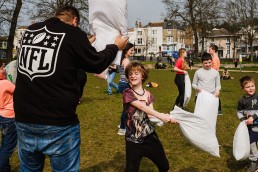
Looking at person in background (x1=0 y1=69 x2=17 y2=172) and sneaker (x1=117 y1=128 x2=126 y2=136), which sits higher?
person in background (x1=0 y1=69 x2=17 y2=172)

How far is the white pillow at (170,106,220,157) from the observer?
3815mm

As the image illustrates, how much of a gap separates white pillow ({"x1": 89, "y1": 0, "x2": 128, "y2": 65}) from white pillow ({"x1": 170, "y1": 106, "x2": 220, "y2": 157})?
3.73 ft

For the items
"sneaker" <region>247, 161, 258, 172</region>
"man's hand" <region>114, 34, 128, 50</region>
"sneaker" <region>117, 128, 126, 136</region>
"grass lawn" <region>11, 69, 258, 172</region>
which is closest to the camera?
"man's hand" <region>114, 34, 128, 50</region>

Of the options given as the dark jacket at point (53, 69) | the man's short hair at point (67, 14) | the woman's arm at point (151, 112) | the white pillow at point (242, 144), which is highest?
the man's short hair at point (67, 14)

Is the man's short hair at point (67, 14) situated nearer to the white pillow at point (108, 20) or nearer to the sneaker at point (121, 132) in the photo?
the white pillow at point (108, 20)

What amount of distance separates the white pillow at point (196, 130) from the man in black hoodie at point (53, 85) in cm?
136

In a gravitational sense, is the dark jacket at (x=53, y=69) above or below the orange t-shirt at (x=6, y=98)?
above

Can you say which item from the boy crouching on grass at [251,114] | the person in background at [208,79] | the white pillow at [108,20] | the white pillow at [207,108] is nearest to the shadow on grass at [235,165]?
the boy crouching on grass at [251,114]

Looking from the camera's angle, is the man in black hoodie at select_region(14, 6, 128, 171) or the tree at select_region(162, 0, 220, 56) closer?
the man in black hoodie at select_region(14, 6, 128, 171)

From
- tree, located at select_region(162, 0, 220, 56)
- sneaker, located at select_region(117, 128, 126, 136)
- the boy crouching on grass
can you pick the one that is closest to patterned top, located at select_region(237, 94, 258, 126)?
the boy crouching on grass

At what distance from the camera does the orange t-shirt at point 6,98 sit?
4.41 meters

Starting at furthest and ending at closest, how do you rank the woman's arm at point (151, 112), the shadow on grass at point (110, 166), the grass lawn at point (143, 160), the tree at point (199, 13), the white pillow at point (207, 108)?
the tree at point (199, 13), the grass lawn at point (143, 160), the shadow on grass at point (110, 166), the white pillow at point (207, 108), the woman's arm at point (151, 112)

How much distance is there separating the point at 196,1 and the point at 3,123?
46578 millimetres

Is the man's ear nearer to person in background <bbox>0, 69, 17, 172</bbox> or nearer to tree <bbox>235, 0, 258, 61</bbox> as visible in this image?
person in background <bbox>0, 69, 17, 172</bbox>
